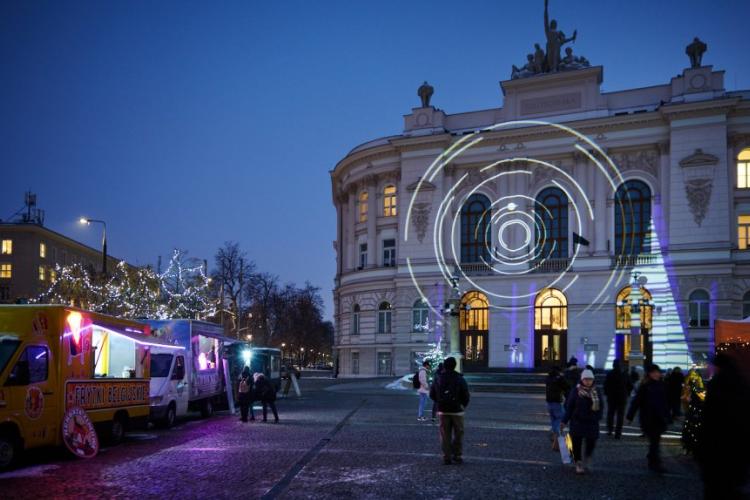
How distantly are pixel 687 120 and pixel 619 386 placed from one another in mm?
36068

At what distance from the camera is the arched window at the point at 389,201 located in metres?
60.2

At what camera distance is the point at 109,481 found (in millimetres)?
12164

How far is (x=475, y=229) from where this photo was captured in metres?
56.2

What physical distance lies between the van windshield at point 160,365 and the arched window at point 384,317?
37021mm

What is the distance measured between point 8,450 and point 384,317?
4648 cm

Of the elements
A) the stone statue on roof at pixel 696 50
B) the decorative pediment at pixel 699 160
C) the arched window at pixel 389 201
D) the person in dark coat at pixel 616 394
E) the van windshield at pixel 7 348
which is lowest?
the person in dark coat at pixel 616 394

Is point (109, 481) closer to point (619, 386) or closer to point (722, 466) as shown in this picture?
point (722, 466)

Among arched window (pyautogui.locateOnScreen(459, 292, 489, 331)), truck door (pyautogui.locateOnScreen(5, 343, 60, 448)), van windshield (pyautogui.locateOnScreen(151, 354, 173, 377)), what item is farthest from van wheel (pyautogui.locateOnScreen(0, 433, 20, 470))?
arched window (pyautogui.locateOnScreen(459, 292, 489, 331))

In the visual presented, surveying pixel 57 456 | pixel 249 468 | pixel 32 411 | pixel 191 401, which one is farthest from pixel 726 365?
pixel 191 401

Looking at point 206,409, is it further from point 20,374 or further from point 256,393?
point 20,374

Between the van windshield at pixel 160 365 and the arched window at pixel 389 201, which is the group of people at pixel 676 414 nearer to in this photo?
the van windshield at pixel 160 365

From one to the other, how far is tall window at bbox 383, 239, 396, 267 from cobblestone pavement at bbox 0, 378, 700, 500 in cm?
3853

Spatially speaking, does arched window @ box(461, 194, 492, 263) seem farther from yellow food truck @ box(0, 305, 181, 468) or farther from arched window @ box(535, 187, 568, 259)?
yellow food truck @ box(0, 305, 181, 468)

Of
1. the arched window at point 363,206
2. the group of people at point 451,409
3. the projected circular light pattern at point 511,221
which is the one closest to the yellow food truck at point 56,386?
the group of people at point 451,409
